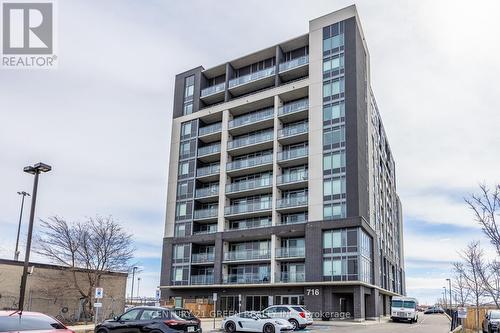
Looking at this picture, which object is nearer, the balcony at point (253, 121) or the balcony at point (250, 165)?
the balcony at point (250, 165)

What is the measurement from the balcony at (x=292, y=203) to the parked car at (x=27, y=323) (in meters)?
37.4

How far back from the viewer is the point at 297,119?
51.8 meters

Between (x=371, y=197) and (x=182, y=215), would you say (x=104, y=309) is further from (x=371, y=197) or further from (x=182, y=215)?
(x=371, y=197)

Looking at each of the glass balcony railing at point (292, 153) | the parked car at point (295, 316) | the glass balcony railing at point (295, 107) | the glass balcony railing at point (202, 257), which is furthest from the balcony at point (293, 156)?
the parked car at point (295, 316)

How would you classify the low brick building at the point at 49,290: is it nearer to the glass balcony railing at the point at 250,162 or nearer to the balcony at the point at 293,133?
the glass balcony railing at the point at 250,162

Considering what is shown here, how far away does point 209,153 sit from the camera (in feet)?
183

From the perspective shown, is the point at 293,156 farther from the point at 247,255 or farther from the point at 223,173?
the point at 247,255

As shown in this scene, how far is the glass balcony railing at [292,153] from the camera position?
4851 cm

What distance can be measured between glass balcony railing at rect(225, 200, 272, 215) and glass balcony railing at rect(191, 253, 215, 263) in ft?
17.4

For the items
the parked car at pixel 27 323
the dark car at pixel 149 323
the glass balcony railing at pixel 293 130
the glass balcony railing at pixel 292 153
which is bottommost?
the dark car at pixel 149 323

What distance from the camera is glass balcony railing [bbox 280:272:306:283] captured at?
44.6 meters

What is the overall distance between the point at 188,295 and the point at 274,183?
659 inches

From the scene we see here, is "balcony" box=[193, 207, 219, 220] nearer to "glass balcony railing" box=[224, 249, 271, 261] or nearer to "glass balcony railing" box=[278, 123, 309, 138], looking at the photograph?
"glass balcony railing" box=[224, 249, 271, 261]

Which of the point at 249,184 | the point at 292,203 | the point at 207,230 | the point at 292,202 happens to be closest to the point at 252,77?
the point at 249,184
